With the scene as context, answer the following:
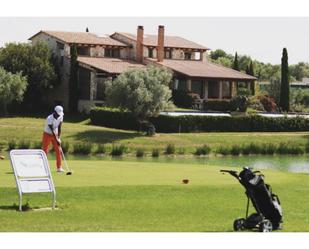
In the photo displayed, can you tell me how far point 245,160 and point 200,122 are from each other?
1583 cm

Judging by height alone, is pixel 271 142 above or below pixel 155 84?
below

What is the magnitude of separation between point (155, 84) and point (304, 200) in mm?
40624

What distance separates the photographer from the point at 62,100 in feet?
266

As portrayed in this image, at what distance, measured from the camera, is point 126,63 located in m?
82.6

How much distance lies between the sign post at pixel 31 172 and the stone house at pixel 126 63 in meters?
57.1

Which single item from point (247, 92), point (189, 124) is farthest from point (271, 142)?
point (247, 92)

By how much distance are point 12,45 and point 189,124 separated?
69.8 feet

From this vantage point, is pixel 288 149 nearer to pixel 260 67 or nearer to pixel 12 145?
pixel 12 145

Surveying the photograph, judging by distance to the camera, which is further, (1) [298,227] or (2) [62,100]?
(2) [62,100]

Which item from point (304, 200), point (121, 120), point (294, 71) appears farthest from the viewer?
point (294, 71)

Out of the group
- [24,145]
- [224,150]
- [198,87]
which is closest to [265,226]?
[24,145]

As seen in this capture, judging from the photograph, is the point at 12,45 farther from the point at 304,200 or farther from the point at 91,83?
the point at 304,200

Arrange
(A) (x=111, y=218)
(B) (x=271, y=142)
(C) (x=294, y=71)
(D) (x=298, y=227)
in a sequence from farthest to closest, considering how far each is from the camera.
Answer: (C) (x=294, y=71), (B) (x=271, y=142), (A) (x=111, y=218), (D) (x=298, y=227)

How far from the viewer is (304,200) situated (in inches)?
855
